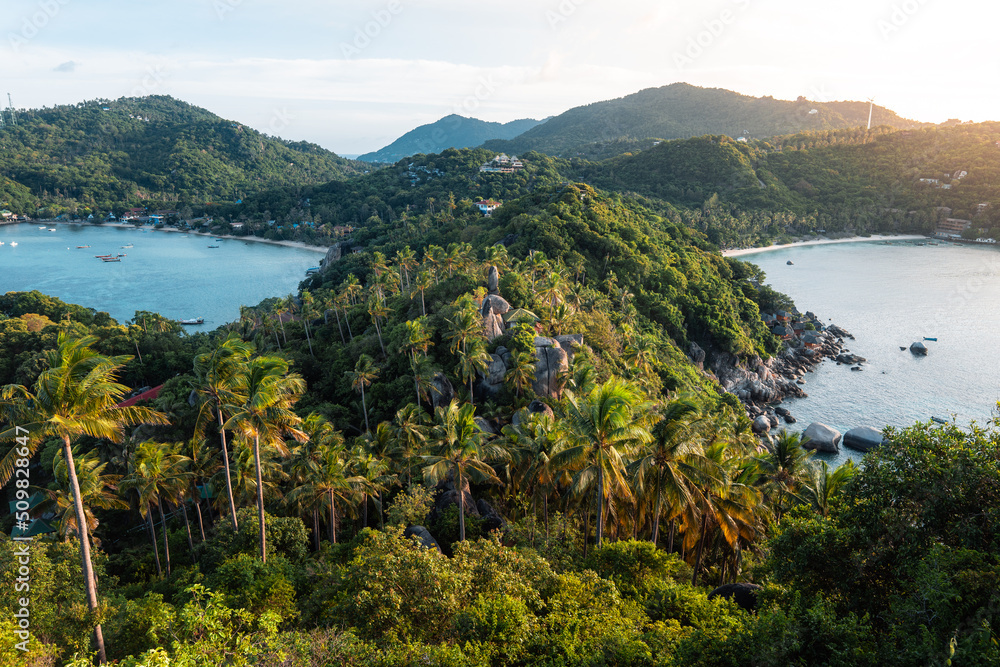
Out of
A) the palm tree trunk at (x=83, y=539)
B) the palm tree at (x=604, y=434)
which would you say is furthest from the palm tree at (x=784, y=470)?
the palm tree trunk at (x=83, y=539)

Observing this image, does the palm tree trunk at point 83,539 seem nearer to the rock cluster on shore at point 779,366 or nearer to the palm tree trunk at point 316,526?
the palm tree trunk at point 316,526

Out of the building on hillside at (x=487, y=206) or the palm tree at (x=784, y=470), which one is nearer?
the palm tree at (x=784, y=470)

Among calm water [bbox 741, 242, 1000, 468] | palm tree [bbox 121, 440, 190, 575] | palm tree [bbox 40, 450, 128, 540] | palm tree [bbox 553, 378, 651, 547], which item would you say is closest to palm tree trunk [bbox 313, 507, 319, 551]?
palm tree [bbox 121, 440, 190, 575]

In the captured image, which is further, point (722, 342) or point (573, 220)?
point (573, 220)

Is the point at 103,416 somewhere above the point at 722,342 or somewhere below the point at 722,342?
above

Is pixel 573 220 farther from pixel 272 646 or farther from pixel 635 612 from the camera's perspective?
pixel 272 646

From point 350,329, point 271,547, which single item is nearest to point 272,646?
point 271,547

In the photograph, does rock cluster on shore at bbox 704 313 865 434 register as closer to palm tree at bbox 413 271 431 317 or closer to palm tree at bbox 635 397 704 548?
palm tree at bbox 413 271 431 317
